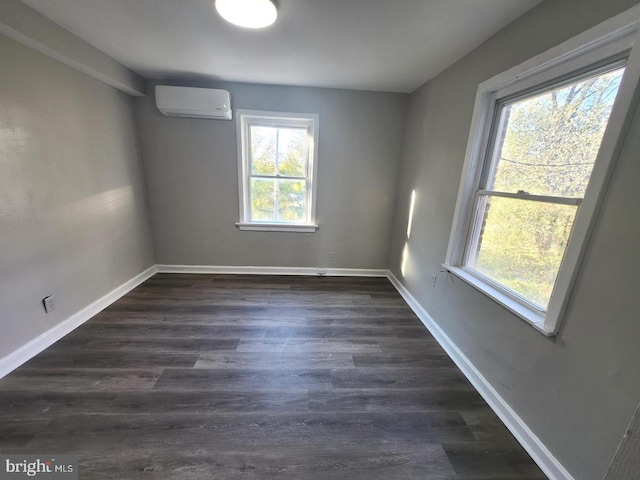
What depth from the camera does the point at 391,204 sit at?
3.23 metres

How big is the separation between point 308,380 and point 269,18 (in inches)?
93.1

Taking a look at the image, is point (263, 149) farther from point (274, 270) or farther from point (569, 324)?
point (569, 324)

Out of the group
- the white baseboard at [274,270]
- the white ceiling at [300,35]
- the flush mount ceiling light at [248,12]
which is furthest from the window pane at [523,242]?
the flush mount ceiling light at [248,12]

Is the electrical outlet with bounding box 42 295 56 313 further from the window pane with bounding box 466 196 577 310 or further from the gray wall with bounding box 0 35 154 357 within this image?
the window pane with bounding box 466 196 577 310

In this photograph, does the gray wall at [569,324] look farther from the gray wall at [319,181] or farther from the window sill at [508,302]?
the gray wall at [319,181]

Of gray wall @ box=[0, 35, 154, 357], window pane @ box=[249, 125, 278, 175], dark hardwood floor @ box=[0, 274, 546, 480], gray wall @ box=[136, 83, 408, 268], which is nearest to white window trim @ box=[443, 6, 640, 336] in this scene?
dark hardwood floor @ box=[0, 274, 546, 480]

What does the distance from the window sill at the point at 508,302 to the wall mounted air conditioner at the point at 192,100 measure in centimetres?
284

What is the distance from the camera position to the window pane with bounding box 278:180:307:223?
3.13 metres

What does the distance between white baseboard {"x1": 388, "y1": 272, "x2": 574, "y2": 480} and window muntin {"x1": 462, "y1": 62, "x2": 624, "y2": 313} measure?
612 millimetres

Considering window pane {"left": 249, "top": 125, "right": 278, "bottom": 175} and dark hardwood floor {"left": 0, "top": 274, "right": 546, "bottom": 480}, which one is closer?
dark hardwood floor {"left": 0, "top": 274, "right": 546, "bottom": 480}

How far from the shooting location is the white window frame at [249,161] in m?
2.86

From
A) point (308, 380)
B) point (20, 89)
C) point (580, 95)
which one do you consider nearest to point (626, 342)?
point (580, 95)

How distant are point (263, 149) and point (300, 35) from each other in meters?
1.44

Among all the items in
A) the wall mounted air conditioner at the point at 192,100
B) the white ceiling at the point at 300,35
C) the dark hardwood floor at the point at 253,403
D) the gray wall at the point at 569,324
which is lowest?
the dark hardwood floor at the point at 253,403
